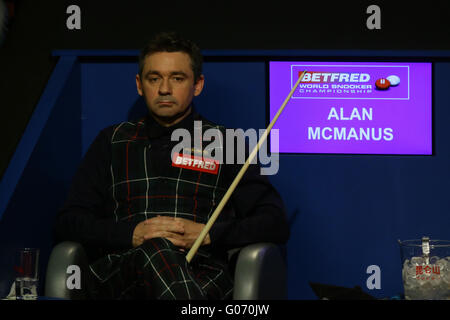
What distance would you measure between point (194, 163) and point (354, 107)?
80 centimetres

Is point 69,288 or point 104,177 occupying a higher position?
point 104,177

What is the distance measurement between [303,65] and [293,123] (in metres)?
0.25

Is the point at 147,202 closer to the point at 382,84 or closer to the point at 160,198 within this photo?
the point at 160,198

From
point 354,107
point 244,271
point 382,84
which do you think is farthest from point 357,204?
point 244,271

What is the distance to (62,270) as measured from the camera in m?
1.97

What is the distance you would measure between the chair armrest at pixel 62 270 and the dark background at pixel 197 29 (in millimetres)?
776

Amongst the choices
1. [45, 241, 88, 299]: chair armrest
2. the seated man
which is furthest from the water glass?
the seated man

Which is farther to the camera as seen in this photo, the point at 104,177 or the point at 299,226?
the point at 299,226

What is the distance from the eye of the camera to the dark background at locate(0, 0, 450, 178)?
267cm
